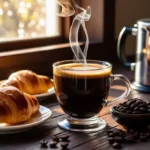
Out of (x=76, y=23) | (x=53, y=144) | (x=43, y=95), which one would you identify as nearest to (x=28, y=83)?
(x=43, y=95)

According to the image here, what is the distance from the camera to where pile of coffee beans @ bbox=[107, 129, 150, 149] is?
763 mm

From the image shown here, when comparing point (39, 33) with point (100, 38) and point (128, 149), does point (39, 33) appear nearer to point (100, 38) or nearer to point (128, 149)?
point (100, 38)

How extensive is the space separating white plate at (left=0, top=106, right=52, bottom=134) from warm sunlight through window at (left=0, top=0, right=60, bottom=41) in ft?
1.77

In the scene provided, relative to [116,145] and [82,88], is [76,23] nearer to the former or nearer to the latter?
[82,88]

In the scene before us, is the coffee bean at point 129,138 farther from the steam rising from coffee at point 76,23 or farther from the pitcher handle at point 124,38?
the pitcher handle at point 124,38

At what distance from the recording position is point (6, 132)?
79 centimetres

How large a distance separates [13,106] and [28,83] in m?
0.23

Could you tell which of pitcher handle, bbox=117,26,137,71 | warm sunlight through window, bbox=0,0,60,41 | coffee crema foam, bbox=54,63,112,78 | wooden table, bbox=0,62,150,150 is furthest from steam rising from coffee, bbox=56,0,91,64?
warm sunlight through window, bbox=0,0,60,41

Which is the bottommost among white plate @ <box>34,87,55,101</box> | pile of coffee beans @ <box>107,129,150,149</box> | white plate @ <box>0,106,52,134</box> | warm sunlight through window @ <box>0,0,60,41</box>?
pile of coffee beans @ <box>107,129,150,149</box>

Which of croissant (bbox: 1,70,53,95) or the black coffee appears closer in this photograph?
the black coffee

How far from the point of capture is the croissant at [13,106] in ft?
2.57

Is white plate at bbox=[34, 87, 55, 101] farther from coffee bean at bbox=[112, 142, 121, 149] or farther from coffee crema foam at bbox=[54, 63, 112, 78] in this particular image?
coffee bean at bbox=[112, 142, 121, 149]

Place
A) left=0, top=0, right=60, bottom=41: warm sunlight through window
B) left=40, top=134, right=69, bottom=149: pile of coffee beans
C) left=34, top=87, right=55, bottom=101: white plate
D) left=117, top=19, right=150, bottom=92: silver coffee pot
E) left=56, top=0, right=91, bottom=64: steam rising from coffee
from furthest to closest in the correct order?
1. left=0, top=0, right=60, bottom=41: warm sunlight through window
2. left=117, top=19, right=150, bottom=92: silver coffee pot
3. left=34, top=87, right=55, bottom=101: white plate
4. left=56, top=0, right=91, bottom=64: steam rising from coffee
5. left=40, top=134, right=69, bottom=149: pile of coffee beans

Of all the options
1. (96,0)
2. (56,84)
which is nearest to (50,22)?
(96,0)
